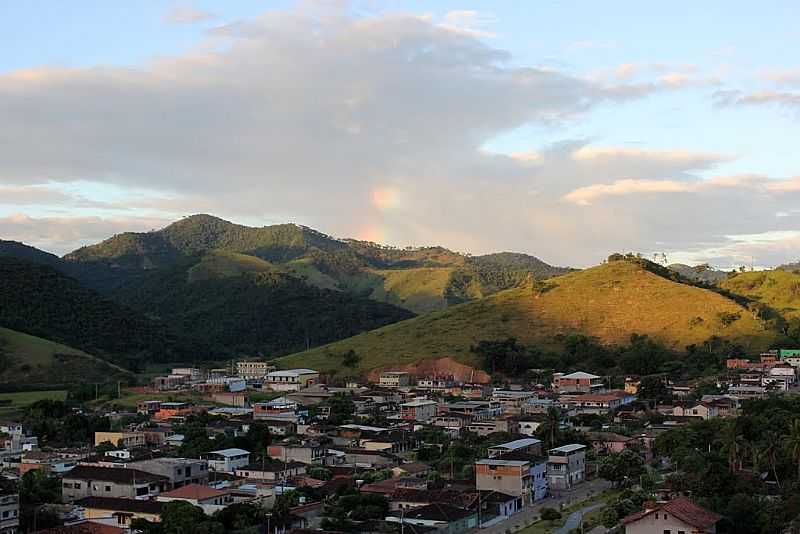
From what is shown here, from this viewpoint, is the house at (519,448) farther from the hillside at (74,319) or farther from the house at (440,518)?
the hillside at (74,319)

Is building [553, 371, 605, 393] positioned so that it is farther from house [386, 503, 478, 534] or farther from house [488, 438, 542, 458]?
house [386, 503, 478, 534]

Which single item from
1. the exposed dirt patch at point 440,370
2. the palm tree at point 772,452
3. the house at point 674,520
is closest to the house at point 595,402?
the exposed dirt patch at point 440,370

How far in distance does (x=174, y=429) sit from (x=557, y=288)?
67.2 meters

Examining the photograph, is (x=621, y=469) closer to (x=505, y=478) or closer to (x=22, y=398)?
(x=505, y=478)

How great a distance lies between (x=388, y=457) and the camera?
5500cm

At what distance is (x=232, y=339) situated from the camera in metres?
152

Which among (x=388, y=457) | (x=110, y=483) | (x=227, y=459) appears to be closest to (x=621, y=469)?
(x=388, y=457)

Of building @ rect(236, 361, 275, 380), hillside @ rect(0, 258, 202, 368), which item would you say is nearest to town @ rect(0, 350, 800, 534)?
building @ rect(236, 361, 275, 380)

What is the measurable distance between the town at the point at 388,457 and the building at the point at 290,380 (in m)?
2.53

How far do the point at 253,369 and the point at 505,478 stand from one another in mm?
60539

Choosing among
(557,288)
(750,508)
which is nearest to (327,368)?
(557,288)

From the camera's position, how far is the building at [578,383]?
82750 millimetres

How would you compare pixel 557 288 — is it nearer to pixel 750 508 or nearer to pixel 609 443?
pixel 609 443

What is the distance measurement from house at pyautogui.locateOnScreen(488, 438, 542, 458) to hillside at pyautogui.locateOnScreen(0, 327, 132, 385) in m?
55.5
